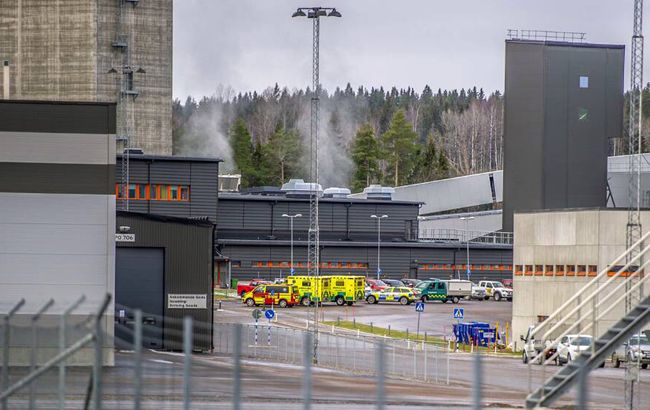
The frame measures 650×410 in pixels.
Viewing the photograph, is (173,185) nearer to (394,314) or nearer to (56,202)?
(394,314)

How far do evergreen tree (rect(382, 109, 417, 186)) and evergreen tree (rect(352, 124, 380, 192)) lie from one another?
3443 mm

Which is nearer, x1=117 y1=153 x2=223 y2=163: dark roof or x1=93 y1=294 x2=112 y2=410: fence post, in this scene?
x1=93 y1=294 x2=112 y2=410: fence post

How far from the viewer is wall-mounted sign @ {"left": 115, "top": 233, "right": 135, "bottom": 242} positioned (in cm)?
4866

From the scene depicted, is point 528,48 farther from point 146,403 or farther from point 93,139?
point 146,403

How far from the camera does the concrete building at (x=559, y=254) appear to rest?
56.4m

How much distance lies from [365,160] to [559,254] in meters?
130

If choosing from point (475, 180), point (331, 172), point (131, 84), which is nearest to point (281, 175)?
point (331, 172)

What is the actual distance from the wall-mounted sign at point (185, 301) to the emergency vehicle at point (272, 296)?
38800 millimetres

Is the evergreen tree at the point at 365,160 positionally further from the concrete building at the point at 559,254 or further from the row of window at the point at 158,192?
the concrete building at the point at 559,254

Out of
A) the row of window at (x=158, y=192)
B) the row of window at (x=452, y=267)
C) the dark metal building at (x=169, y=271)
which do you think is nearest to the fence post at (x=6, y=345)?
the dark metal building at (x=169, y=271)

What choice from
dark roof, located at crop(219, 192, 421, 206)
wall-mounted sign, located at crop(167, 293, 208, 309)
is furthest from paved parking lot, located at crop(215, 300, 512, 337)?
dark roof, located at crop(219, 192, 421, 206)

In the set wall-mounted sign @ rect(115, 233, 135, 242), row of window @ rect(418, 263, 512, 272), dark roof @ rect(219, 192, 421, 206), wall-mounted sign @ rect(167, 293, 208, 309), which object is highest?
dark roof @ rect(219, 192, 421, 206)

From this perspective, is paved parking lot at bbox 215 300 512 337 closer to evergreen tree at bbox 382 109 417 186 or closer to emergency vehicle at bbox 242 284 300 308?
emergency vehicle at bbox 242 284 300 308

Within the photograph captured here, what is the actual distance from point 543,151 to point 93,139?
48.0 meters
